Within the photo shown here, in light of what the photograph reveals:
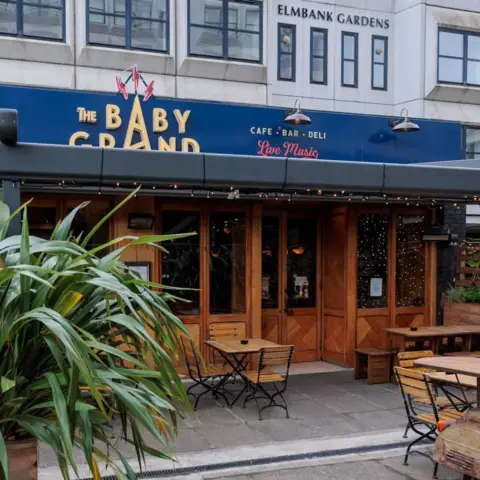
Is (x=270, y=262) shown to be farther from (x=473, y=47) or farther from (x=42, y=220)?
(x=473, y=47)

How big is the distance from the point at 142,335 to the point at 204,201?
5.99 m

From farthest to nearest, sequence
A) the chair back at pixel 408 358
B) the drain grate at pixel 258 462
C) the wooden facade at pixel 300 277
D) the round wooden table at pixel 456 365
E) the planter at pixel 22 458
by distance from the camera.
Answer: the wooden facade at pixel 300 277 < the chair back at pixel 408 358 < the drain grate at pixel 258 462 < the round wooden table at pixel 456 365 < the planter at pixel 22 458

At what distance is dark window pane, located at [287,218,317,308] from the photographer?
9547 millimetres

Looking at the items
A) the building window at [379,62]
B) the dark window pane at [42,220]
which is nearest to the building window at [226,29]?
the building window at [379,62]

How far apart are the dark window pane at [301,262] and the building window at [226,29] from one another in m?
3.95

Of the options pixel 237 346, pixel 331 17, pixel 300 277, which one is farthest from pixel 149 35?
pixel 237 346

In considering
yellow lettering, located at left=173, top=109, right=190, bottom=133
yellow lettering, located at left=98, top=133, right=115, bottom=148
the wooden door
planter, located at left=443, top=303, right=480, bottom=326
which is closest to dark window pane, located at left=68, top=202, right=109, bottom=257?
yellow lettering, located at left=98, top=133, right=115, bottom=148

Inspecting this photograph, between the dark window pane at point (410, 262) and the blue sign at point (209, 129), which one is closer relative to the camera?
the blue sign at point (209, 129)

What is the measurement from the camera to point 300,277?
9641 millimetres

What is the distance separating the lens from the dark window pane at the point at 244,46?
11.6 m

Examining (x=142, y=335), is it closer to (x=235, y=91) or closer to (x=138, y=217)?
(x=138, y=217)

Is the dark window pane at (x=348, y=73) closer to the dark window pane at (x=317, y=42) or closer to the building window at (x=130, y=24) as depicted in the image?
the dark window pane at (x=317, y=42)

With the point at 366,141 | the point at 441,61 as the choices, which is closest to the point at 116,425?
the point at 366,141

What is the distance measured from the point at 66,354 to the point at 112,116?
19.8 feet
